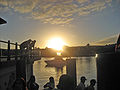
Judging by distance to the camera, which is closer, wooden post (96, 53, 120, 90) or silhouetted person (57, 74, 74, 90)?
wooden post (96, 53, 120, 90)

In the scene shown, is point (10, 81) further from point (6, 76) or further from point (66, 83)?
point (66, 83)

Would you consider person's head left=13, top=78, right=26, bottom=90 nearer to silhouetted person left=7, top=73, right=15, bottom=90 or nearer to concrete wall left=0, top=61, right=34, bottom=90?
concrete wall left=0, top=61, right=34, bottom=90

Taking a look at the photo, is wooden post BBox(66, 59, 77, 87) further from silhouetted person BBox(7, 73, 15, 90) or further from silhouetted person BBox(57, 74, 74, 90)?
silhouetted person BBox(57, 74, 74, 90)

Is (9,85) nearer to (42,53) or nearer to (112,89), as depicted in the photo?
(112,89)

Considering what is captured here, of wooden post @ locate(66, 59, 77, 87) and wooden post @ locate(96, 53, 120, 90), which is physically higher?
wooden post @ locate(96, 53, 120, 90)

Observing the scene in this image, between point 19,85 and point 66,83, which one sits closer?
point 19,85

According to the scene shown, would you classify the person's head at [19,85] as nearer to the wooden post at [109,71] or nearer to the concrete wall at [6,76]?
the concrete wall at [6,76]

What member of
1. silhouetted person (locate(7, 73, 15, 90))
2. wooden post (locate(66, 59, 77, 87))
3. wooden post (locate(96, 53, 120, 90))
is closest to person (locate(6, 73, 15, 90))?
silhouetted person (locate(7, 73, 15, 90))

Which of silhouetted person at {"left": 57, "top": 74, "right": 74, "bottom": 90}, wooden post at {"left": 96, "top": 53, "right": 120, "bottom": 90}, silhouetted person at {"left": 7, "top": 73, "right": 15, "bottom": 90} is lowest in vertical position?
silhouetted person at {"left": 7, "top": 73, "right": 15, "bottom": 90}

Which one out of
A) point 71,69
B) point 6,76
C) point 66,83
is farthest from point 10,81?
point 71,69

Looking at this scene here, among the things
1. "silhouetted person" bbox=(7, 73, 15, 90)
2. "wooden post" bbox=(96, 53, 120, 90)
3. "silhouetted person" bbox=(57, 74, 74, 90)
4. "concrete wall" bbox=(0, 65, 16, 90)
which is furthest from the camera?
"silhouetted person" bbox=(7, 73, 15, 90)

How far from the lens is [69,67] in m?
11.7

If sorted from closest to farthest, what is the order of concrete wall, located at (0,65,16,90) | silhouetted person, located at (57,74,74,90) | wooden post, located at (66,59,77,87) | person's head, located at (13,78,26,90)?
person's head, located at (13,78,26,90)
silhouetted person, located at (57,74,74,90)
concrete wall, located at (0,65,16,90)
wooden post, located at (66,59,77,87)

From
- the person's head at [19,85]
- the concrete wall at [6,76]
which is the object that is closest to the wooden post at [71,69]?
the concrete wall at [6,76]
